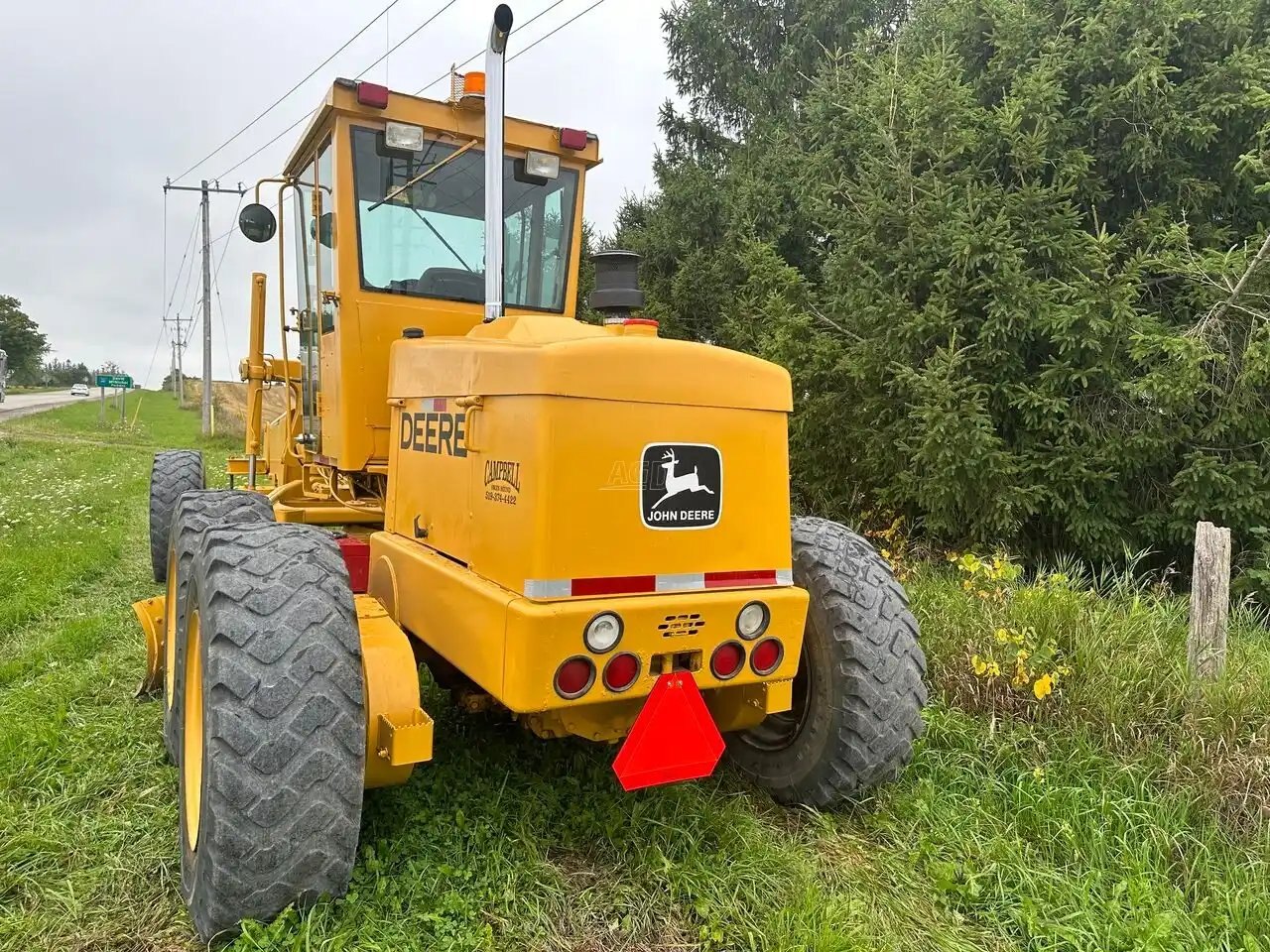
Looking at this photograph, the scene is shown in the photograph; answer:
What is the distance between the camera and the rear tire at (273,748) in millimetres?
2338

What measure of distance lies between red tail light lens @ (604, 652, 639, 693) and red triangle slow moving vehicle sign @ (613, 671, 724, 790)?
0.09 m

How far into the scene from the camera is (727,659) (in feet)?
9.01

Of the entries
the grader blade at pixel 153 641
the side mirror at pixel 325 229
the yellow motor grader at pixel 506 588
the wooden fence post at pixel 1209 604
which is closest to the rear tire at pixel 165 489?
the grader blade at pixel 153 641

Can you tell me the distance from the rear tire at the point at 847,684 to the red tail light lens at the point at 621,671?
38.3 inches

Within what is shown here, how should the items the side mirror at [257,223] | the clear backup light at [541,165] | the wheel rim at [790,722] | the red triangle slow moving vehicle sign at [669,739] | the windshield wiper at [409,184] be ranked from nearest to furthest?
the red triangle slow moving vehicle sign at [669,739] → the wheel rim at [790,722] → the windshield wiper at [409,184] → the clear backup light at [541,165] → the side mirror at [257,223]

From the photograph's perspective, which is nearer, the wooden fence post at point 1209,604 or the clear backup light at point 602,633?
the clear backup light at point 602,633

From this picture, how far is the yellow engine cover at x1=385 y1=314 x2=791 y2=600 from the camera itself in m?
2.49

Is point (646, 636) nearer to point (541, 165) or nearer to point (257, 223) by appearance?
point (541, 165)

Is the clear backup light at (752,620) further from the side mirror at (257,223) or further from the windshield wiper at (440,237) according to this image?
the side mirror at (257,223)

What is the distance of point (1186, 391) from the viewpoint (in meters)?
5.62

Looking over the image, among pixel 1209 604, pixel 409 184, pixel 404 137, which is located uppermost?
pixel 404 137

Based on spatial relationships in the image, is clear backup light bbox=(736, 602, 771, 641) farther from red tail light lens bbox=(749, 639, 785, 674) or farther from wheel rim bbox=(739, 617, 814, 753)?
wheel rim bbox=(739, 617, 814, 753)

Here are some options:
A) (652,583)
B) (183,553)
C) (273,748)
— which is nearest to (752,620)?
(652,583)

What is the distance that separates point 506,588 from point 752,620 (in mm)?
775
